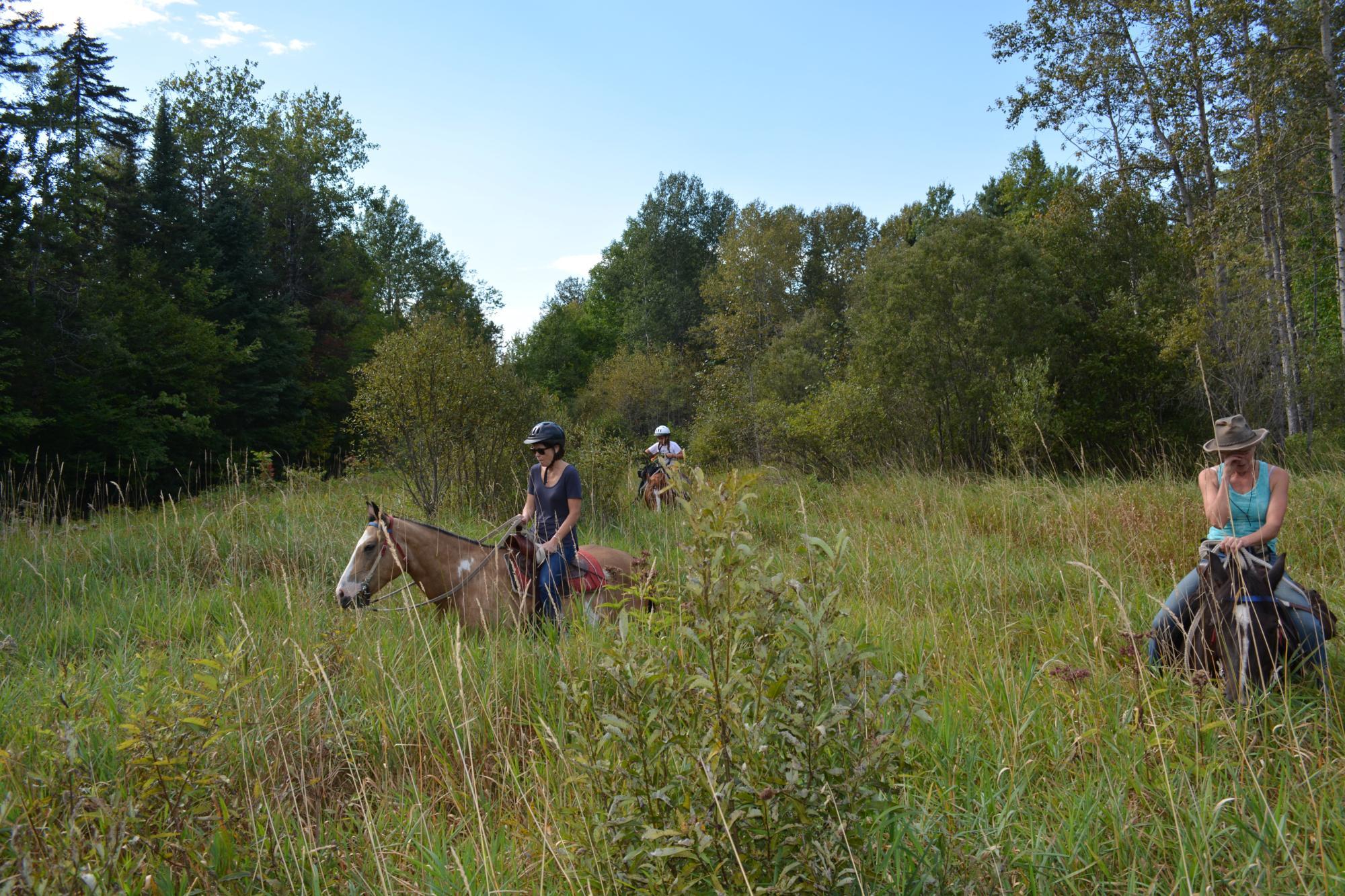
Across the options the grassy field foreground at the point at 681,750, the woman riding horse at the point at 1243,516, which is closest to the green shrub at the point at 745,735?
the grassy field foreground at the point at 681,750

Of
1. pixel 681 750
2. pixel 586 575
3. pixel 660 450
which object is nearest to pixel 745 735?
pixel 681 750

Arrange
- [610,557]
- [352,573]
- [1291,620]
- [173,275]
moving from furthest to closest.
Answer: [173,275], [610,557], [352,573], [1291,620]

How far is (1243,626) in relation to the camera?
10.5 feet

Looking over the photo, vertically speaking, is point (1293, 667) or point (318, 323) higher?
point (318, 323)

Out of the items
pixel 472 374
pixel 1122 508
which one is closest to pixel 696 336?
pixel 472 374

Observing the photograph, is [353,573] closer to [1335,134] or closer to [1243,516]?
[1243,516]

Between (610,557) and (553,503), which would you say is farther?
(610,557)

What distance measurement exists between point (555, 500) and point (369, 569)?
135 centimetres

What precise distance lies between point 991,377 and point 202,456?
1955 centimetres

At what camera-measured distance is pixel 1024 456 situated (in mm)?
15102

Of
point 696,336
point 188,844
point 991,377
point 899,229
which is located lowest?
point 188,844

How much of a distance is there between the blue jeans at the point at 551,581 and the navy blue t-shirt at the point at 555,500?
252 mm

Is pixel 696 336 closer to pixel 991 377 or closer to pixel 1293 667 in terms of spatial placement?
pixel 991 377

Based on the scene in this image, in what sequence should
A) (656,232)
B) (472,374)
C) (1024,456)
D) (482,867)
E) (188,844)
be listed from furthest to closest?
(656,232) < (1024,456) < (472,374) < (482,867) < (188,844)
